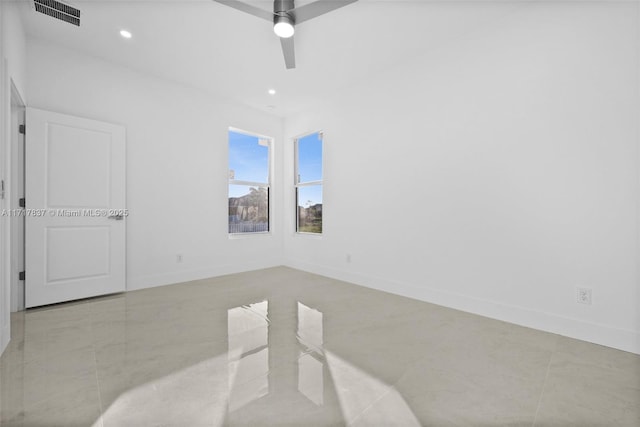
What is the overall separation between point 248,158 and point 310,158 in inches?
42.6

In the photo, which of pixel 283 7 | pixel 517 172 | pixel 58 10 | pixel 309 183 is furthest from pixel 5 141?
pixel 517 172

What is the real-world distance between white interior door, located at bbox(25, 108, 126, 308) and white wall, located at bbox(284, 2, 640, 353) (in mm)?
3078

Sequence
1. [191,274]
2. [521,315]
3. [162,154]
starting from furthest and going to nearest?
[191,274], [162,154], [521,315]

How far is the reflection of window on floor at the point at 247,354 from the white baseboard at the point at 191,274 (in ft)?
5.01

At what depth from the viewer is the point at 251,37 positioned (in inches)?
114

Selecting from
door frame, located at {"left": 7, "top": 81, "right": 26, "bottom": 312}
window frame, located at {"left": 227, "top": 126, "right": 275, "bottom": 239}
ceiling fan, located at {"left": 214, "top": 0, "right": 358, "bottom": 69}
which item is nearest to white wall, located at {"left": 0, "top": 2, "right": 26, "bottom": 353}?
door frame, located at {"left": 7, "top": 81, "right": 26, "bottom": 312}

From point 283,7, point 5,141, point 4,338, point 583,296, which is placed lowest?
point 4,338

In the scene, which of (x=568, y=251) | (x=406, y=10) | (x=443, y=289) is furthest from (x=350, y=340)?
(x=406, y=10)

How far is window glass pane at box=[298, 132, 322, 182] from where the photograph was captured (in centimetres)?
465

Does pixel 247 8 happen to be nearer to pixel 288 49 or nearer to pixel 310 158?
pixel 288 49

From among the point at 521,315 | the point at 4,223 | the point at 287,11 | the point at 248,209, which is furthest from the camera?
the point at 248,209

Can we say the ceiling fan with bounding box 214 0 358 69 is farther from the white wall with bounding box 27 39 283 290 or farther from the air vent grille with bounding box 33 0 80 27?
the white wall with bounding box 27 39 283 290

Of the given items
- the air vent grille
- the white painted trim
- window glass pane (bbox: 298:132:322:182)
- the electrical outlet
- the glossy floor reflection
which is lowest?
the glossy floor reflection

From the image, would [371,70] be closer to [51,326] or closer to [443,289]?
[443,289]
